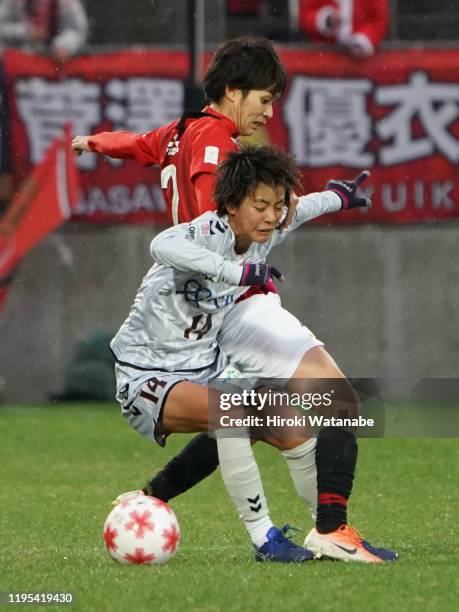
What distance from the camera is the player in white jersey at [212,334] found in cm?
536

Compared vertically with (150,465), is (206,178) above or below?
above

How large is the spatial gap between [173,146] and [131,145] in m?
0.34

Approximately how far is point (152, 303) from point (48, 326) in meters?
6.78

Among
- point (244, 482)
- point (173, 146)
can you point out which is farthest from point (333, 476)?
point (173, 146)

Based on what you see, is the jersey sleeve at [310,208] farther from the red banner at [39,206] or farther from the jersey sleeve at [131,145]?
the red banner at [39,206]

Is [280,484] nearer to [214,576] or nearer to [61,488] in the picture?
[61,488]

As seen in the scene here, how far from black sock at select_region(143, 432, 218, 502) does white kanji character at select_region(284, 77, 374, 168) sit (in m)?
6.65

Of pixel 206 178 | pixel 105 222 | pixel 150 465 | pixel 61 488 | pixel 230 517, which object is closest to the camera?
pixel 206 178

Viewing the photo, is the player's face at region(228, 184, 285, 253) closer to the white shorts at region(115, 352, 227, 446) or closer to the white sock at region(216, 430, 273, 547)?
the white shorts at region(115, 352, 227, 446)

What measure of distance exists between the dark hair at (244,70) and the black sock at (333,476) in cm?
150

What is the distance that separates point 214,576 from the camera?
502cm

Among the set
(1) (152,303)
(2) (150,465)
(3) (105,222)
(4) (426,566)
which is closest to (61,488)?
(2) (150,465)

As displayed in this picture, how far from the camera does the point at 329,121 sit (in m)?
12.4

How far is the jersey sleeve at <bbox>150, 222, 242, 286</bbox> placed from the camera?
529 centimetres
